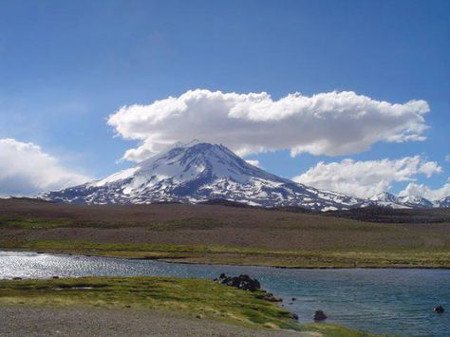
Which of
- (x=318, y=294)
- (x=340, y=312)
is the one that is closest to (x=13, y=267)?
(x=318, y=294)

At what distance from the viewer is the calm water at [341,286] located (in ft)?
171

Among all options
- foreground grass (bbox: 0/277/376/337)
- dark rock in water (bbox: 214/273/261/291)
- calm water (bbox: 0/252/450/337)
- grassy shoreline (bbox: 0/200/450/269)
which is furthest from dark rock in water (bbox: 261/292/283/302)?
grassy shoreline (bbox: 0/200/450/269)

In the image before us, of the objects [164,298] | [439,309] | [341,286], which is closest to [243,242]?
[341,286]

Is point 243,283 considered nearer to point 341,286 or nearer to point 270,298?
point 270,298

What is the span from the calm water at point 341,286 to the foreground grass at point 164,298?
15.1 ft

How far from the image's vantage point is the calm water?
171 ft

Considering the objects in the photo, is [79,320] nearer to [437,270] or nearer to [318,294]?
[318,294]

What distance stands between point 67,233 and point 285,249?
66217 millimetres

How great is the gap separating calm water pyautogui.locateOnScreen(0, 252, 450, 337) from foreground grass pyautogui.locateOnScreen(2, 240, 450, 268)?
8.95 meters

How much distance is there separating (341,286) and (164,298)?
31.5m

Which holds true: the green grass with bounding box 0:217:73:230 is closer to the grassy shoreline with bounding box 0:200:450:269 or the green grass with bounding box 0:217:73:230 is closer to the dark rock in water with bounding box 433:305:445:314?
the grassy shoreline with bounding box 0:200:450:269

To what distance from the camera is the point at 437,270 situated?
105812mm

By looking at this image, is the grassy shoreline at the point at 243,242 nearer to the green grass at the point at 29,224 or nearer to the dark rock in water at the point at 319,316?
the green grass at the point at 29,224

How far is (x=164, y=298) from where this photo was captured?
54.3m
